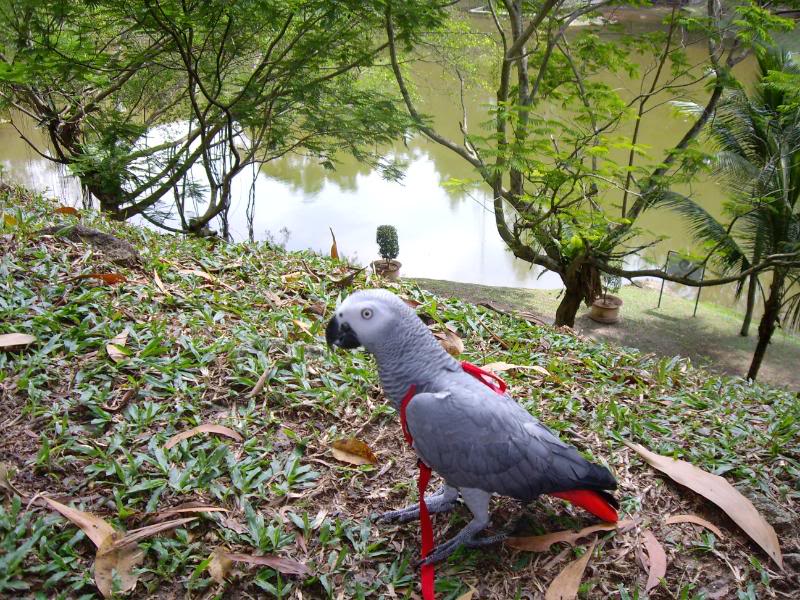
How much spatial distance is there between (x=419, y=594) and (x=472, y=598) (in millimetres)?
187

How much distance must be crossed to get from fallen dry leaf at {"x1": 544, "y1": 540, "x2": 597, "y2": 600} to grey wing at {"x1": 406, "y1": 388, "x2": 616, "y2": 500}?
0.32 meters

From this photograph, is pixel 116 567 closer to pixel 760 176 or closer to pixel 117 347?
pixel 117 347

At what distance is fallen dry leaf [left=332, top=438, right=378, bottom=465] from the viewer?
7.86 ft

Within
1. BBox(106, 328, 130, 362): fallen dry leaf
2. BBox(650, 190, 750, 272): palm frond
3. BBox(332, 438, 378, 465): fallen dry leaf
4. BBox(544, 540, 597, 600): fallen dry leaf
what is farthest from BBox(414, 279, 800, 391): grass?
BBox(544, 540, 597, 600): fallen dry leaf

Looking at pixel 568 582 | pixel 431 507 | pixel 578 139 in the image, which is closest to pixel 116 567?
pixel 431 507

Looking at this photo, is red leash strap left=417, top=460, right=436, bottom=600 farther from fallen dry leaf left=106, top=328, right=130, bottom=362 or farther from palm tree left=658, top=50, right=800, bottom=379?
palm tree left=658, top=50, right=800, bottom=379

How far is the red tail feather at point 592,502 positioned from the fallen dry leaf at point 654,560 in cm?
19

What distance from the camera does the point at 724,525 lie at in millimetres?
2221

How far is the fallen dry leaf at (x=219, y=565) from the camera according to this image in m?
1.81

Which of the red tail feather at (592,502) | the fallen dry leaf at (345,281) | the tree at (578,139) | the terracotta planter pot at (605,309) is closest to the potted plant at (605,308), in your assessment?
the terracotta planter pot at (605,309)

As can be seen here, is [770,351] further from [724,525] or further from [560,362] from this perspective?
[724,525]

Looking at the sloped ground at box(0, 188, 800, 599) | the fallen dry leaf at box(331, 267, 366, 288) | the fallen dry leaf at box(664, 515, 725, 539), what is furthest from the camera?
the fallen dry leaf at box(331, 267, 366, 288)

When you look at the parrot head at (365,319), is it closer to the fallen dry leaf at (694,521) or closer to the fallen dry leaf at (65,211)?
the fallen dry leaf at (694,521)

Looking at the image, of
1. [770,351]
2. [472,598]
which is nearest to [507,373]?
[472,598]
